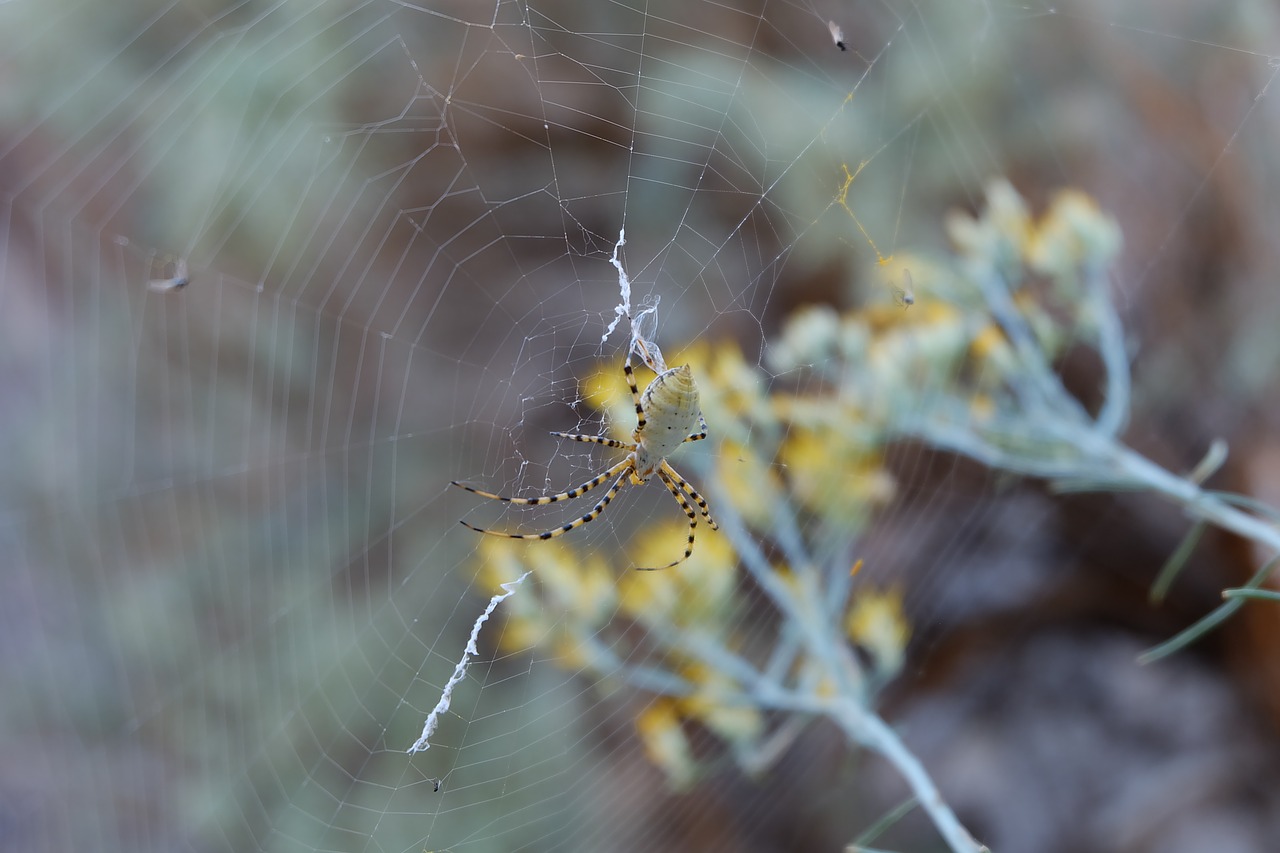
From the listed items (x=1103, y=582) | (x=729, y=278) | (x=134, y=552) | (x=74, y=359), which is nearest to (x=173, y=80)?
(x=74, y=359)

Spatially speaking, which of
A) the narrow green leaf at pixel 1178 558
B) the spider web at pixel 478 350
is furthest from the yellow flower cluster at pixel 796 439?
the spider web at pixel 478 350

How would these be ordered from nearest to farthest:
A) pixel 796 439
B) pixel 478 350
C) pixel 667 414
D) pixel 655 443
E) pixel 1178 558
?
1. pixel 1178 558
2. pixel 667 414
3. pixel 655 443
4. pixel 796 439
5. pixel 478 350

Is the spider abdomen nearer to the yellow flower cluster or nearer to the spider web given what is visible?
the yellow flower cluster

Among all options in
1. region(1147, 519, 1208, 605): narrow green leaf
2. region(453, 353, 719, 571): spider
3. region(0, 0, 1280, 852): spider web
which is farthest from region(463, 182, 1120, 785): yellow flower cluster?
region(0, 0, 1280, 852): spider web

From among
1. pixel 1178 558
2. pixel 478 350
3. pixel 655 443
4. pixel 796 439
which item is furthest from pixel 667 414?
pixel 478 350

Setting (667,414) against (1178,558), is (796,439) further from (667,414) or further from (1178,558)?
(1178,558)

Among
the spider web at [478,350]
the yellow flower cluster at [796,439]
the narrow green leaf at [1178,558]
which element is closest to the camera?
the narrow green leaf at [1178,558]

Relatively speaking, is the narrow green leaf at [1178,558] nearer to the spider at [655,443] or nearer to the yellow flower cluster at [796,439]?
the yellow flower cluster at [796,439]
